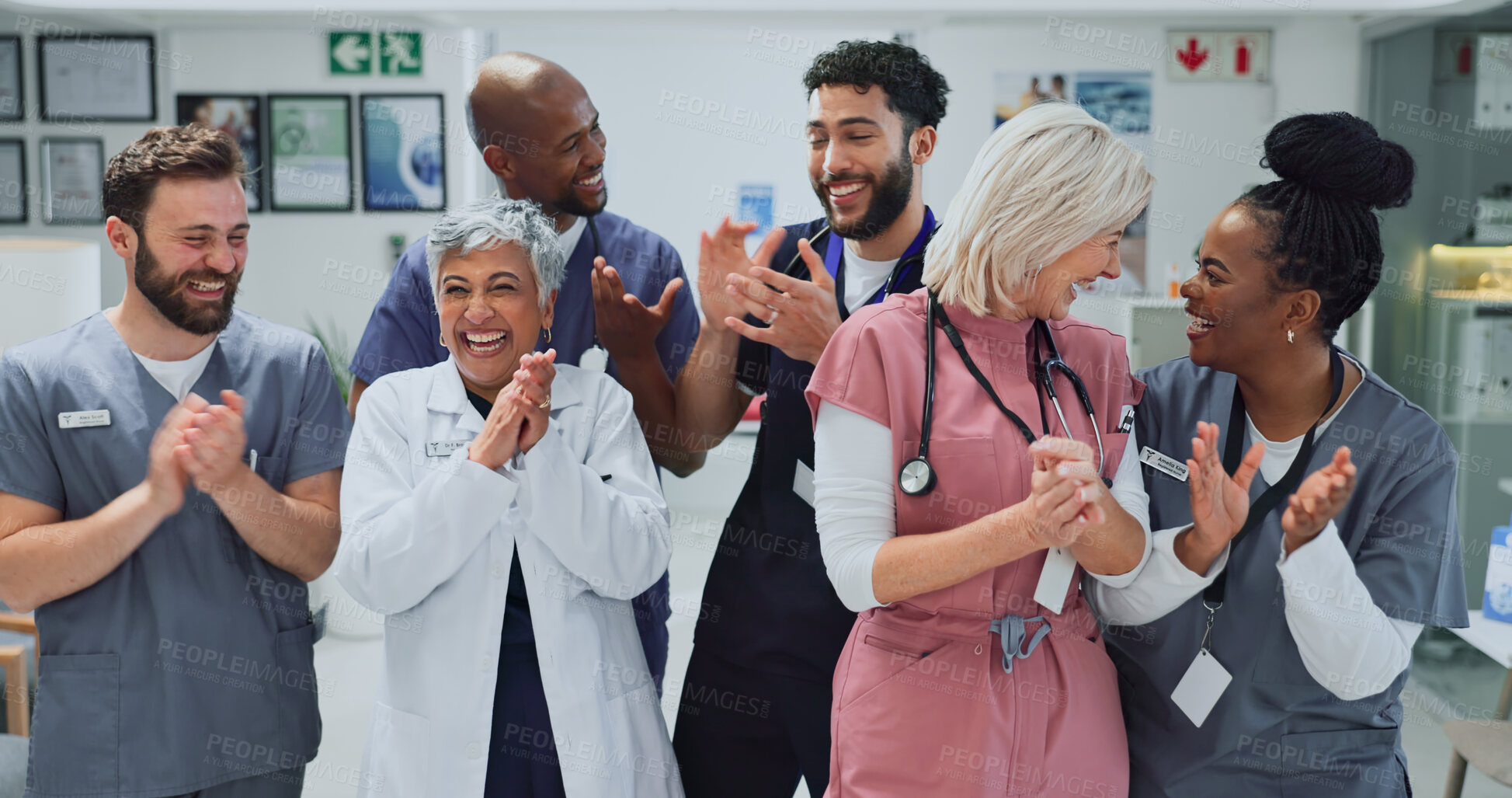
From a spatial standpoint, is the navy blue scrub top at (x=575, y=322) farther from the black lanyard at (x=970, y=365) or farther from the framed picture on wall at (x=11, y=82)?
A: the framed picture on wall at (x=11, y=82)

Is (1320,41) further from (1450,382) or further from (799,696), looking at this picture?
(799,696)

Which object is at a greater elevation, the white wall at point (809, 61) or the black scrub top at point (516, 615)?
the white wall at point (809, 61)

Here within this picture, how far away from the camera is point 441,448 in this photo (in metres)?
1.85

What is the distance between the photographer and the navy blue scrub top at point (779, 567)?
6.63 feet

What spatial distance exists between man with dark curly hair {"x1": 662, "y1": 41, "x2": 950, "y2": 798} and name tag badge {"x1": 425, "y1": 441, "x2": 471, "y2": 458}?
1.74ft

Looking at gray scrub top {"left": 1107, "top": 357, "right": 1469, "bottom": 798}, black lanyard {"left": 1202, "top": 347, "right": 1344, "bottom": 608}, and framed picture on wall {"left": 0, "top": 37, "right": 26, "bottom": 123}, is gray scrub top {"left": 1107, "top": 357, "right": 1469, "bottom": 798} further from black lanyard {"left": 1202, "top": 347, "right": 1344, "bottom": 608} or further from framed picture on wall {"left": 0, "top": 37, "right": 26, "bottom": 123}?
framed picture on wall {"left": 0, "top": 37, "right": 26, "bottom": 123}

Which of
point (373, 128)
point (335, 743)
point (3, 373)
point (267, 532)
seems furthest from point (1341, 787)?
point (373, 128)

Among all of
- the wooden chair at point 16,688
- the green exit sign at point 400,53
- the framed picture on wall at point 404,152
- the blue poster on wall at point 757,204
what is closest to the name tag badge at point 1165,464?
the wooden chair at point 16,688

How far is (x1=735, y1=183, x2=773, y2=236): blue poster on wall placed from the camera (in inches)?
270

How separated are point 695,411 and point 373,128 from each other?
420cm

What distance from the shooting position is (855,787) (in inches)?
62.3

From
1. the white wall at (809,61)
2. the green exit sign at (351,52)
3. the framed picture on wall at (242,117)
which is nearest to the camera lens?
the white wall at (809,61)

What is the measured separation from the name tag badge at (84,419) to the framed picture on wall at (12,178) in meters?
4.92

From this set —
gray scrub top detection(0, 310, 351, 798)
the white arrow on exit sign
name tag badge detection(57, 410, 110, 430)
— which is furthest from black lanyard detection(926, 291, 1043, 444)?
the white arrow on exit sign
